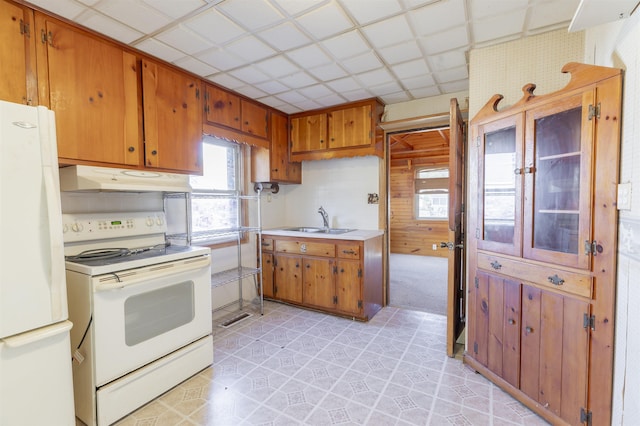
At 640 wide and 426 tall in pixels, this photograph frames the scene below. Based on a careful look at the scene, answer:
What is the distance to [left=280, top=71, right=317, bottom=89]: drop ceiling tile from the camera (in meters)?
2.67

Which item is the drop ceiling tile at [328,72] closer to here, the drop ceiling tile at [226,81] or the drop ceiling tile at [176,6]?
the drop ceiling tile at [226,81]

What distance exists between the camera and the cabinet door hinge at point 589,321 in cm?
145

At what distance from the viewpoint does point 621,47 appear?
1.36 meters

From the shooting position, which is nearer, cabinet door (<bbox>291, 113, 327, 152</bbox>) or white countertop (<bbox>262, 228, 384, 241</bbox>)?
white countertop (<bbox>262, 228, 384, 241</bbox>)

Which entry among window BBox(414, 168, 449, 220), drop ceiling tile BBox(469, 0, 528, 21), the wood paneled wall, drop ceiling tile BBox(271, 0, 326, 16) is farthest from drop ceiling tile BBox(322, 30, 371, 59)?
window BBox(414, 168, 449, 220)

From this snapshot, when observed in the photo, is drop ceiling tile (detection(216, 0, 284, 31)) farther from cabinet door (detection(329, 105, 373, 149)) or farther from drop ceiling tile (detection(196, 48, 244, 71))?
cabinet door (detection(329, 105, 373, 149))

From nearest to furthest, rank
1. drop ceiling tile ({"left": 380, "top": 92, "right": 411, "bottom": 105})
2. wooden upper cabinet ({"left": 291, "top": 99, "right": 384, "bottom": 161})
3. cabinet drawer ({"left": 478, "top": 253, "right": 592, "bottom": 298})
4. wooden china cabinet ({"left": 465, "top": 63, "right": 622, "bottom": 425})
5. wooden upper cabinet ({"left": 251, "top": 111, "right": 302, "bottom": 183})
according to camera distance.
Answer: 1. wooden china cabinet ({"left": 465, "top": 63, "right": 622, "bottom": 425})
2. cabinet drawer ({"left": 478, "top": 253, "right": 592, "bottom": 298})
3. drop ceiling tile ({"left": 380, "top": 92, "right": 411, "bottom": 105})
4. wooden upper cabinet ({"left": 291, "top": 99, "right": 384, "bottom": 161})
5. wooden upper cabinet ({"left": 251, "top": 111, "right": 302, "bottom": 183})

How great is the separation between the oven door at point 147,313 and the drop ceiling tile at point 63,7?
5.18ft

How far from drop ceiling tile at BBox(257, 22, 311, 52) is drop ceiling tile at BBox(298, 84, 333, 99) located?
76cm

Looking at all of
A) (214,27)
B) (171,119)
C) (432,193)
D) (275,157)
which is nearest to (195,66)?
(171,119)

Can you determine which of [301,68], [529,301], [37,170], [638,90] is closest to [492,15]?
[638,90]

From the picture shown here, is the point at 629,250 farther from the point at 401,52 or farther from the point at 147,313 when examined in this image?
the point at 147,313

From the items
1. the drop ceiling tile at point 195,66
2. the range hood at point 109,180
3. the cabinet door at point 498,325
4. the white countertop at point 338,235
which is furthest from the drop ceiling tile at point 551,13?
the range hood at point 109,180

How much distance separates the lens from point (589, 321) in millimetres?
1468
